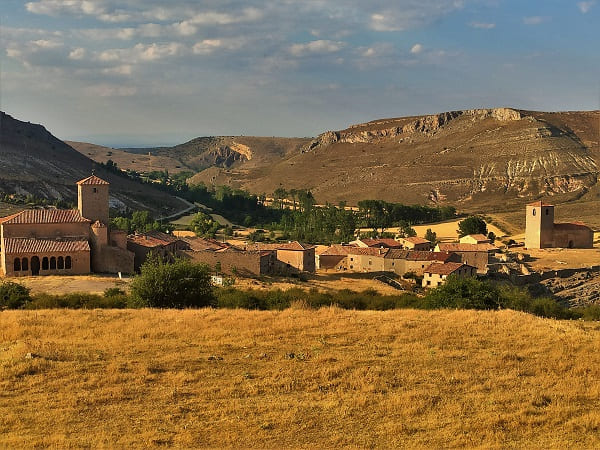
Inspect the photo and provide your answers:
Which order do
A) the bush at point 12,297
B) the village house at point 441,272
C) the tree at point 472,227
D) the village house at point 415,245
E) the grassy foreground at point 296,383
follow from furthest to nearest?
the tree at point 472,227
the village house at point 415,245
the village house at point 441,272
the bush at point 12,297
the grassy foreground at point 296,383

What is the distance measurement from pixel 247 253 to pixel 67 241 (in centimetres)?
1089

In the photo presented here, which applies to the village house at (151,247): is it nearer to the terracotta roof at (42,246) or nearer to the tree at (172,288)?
the terracotta roof at (42,246)

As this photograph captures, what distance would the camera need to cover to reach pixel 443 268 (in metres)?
41.3

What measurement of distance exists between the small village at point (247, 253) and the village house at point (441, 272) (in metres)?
0.07

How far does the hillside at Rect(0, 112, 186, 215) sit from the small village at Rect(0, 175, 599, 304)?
1976 inches

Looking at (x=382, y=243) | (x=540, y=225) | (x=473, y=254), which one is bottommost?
(x=473, y=254)

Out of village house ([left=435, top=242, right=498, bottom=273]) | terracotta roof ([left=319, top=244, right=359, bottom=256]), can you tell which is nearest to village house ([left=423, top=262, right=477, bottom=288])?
village house ([left=435, top=242, right=498, bottom=273])

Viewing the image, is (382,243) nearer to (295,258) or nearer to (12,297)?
(295,258)

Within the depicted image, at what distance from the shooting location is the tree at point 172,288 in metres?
21.9

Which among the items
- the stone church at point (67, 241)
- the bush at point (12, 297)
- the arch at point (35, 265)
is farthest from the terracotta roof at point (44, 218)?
the bush at point (12, 297)

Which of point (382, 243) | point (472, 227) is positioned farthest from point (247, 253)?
point (472, 227)

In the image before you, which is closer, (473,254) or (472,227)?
(473,254)

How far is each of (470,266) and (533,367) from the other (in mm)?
32267

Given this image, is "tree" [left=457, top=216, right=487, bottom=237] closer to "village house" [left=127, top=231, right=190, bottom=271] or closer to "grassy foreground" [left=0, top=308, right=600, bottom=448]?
"village house" [left=127, top=231, right=190, bottom=271]
